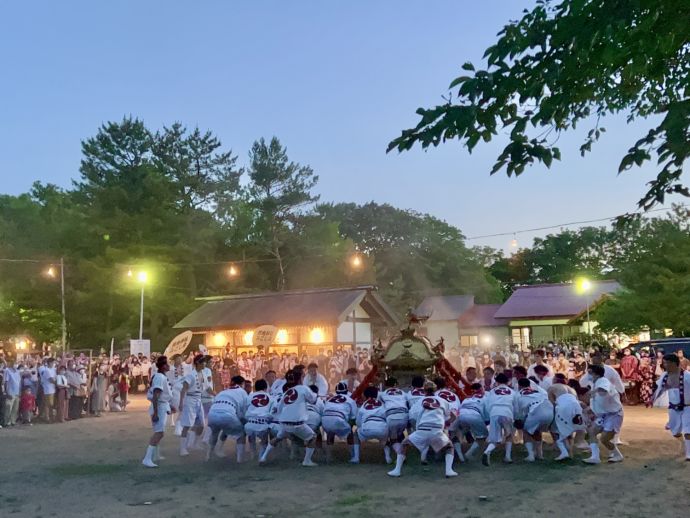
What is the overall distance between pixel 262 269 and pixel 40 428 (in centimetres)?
2943

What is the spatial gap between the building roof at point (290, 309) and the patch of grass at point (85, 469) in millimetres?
19194

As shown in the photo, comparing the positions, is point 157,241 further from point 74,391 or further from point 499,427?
point 499,427

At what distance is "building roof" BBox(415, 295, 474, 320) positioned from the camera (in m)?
53.5

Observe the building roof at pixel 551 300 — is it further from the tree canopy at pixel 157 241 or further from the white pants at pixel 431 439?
the white pants at pixel 431 439

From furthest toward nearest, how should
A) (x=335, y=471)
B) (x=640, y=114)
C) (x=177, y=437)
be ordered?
1. (x=177, y=437)
2. (x=335, y=471)
3. (x=640, y=114)

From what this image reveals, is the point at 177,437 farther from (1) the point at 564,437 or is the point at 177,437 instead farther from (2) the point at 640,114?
(2) the point at 640,114

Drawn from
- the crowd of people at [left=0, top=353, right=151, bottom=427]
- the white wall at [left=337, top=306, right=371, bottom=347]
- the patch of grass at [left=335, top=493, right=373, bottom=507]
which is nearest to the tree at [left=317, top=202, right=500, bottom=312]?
the white wall at [left=337, top=306, right=371, bottom=347]

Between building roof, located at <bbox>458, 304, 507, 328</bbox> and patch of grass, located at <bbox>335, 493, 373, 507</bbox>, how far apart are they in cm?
4298

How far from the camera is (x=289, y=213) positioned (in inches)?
1997

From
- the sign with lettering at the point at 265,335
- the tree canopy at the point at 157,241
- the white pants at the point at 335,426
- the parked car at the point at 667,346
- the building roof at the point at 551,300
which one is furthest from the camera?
the building roof at the point at 551,300

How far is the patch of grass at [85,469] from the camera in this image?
33.6ft

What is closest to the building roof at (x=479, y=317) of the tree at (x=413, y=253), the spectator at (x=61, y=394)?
the tree at (x=413, y=253)

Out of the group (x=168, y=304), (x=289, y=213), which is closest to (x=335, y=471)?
(x=168, y=304)

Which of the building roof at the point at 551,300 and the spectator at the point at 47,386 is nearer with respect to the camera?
the spectator at the point at 47,386
